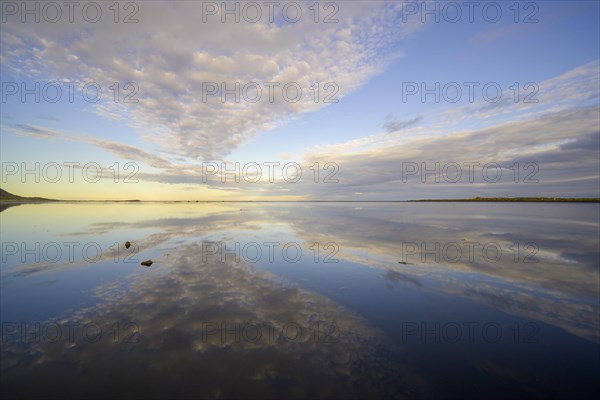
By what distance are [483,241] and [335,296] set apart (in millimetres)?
20307

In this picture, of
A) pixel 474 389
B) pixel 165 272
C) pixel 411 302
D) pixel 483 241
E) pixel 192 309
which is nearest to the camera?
pixel 474 389

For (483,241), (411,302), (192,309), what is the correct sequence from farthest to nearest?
(483,241) < (411,302) < (192,309)

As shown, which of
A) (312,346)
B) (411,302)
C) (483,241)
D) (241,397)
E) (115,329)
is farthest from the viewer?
(483,241)

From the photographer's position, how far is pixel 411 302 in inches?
411

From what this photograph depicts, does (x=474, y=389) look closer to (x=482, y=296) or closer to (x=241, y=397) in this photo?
(x=241, y=397)

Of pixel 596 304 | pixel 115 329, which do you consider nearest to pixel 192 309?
pixel 115 329

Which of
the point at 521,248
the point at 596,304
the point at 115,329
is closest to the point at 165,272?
the point at 115,329

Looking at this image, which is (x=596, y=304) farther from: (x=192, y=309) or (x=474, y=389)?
(x=192, y=309)

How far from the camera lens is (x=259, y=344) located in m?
7.39

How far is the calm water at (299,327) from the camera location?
5891mm

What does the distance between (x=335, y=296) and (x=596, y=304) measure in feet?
33.4

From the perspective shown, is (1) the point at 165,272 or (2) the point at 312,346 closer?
(2) the point at 312,346

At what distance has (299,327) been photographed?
8438 mm

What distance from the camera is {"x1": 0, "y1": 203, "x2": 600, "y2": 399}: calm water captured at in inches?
232
